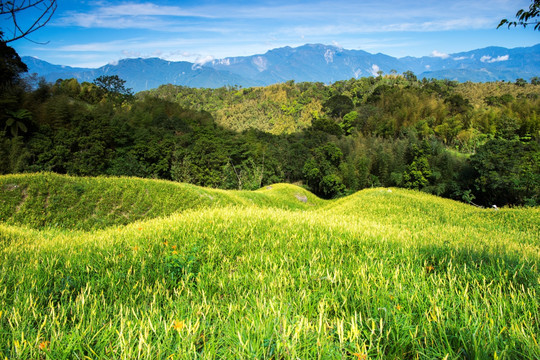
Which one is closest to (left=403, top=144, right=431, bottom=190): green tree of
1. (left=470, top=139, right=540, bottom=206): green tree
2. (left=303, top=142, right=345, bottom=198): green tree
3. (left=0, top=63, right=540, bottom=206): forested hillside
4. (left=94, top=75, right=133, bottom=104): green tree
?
(left=0, top=63, right=540, bottom=206): forested hillside

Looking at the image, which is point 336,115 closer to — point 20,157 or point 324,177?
point 324,177

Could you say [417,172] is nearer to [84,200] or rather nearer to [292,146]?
[292,146]

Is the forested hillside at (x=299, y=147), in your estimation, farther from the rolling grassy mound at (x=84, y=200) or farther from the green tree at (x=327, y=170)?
the rolling grassy mound at (x=84, y=200)

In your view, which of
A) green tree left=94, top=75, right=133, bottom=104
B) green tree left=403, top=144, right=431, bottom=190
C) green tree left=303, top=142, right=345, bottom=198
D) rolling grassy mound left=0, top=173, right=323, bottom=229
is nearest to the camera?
rolling grassy mound left=0, top=173, right=323, bottom=229

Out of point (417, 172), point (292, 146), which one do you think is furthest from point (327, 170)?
point (417, 172)

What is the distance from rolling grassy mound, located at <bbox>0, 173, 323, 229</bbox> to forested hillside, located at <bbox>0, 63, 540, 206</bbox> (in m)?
25.5

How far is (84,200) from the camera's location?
13477 mm

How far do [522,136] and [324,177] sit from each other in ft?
108

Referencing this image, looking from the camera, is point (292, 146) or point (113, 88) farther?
point (113, 88)

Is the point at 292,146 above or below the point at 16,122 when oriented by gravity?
below

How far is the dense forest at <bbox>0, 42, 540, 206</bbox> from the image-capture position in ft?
106

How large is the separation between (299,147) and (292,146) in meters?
2.56

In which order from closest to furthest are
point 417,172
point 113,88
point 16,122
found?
1. point 16,122
2. point 417,172
3. point 113,88

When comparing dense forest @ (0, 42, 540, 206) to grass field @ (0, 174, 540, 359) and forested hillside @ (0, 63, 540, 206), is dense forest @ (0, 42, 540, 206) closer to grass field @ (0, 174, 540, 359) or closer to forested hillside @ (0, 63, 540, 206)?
forested hillside @ (0, 63, 540, 206)
